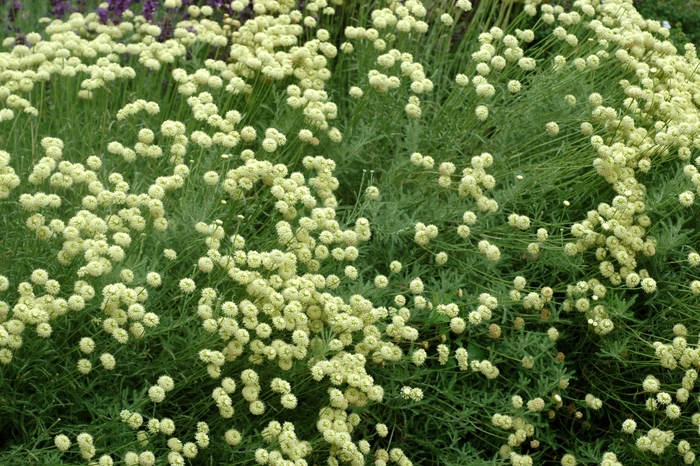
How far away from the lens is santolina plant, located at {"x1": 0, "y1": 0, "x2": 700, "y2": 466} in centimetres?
291

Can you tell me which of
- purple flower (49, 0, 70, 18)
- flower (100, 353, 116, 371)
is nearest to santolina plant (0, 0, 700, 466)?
flower (100, 353, 116, 371)

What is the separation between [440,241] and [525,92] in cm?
113

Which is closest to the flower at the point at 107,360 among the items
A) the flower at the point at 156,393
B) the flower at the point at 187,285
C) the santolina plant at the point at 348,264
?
the santolina plant at the point at 348,264

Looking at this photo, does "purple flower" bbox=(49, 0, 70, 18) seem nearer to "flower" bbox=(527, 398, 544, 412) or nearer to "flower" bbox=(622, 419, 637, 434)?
"flower" bbox=(527, 398, 544, 412)

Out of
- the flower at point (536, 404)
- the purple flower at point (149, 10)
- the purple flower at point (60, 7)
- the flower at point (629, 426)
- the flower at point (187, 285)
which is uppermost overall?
the flower at point (187, 285)

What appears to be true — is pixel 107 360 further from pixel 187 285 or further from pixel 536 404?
pixel 536 404

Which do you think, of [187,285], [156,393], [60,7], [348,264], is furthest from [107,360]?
[60,7]

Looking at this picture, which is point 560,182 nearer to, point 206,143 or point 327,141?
point 327,141

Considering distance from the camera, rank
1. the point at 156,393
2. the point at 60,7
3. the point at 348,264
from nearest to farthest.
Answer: the point at 156,393
the point at 348,264
the point at 60,7

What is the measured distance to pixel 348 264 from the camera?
3820 millimetres

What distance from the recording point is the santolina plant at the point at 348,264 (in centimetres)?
291

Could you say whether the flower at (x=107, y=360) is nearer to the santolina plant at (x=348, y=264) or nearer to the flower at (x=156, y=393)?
the santolina plant at (x=348, y=264)

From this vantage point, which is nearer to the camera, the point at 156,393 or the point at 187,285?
the point at 156,393

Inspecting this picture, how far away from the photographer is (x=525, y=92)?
4438 millimetres
